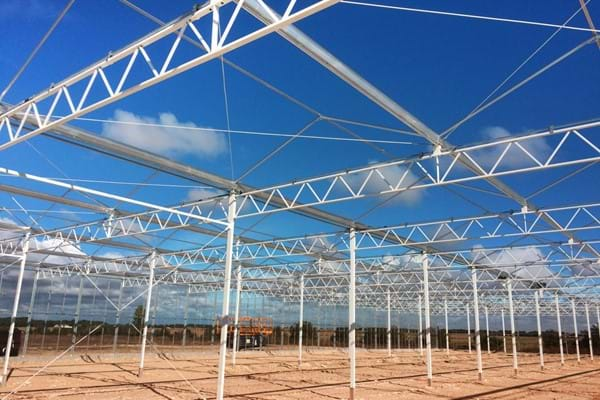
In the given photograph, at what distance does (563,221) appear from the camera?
67.1 ft

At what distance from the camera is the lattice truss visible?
7758mm

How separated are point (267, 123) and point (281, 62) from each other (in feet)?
9.76

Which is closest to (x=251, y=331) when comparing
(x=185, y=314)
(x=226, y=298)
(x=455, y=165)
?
(x=185, y=314)

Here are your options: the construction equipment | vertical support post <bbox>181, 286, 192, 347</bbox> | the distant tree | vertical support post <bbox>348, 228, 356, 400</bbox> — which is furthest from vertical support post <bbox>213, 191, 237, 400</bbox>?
the construction equipment

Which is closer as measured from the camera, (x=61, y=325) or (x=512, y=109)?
(x=512, y=109)

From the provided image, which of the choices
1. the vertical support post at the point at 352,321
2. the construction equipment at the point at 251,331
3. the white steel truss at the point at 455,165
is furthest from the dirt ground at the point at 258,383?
the construction equipment at the point at 251,331

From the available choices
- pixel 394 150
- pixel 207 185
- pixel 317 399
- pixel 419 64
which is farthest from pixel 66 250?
pixel 419 64

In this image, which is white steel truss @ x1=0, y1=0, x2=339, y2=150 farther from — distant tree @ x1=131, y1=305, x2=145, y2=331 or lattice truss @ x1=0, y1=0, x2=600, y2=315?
distant tree @ x1=131, y1=305, x2=145, y2=331

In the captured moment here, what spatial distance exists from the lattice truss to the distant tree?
2186 millimetres

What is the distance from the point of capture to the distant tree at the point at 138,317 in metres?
37.5

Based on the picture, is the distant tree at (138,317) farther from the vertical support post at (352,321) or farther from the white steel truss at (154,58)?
the white steel truss at (154,58)

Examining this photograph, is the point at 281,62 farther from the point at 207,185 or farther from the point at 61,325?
the point at 61,325

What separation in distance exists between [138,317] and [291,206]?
2634 cm

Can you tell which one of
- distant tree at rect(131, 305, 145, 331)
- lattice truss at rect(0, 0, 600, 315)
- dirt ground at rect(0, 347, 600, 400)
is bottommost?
dirt ground at rect(0, 347, 600, 400)
